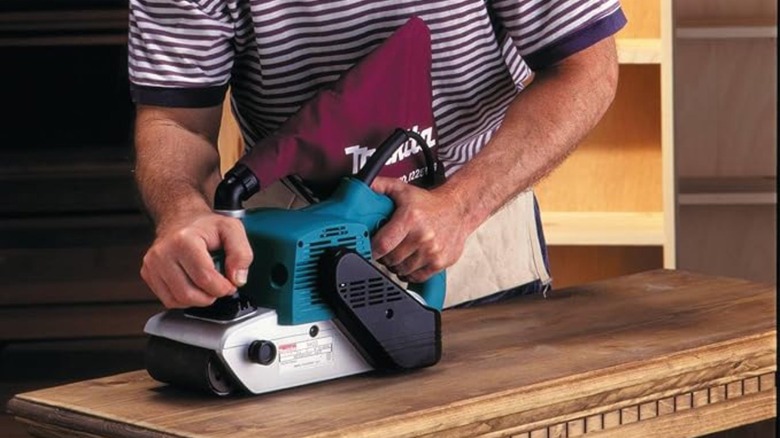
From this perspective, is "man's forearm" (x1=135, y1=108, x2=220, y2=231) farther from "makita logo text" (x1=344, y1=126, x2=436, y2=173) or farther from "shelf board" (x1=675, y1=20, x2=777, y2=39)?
"shelf board" (x1=675, y1=20, x2=777, y2=39)

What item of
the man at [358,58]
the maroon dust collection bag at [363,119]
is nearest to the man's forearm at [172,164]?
the man at [358,58]

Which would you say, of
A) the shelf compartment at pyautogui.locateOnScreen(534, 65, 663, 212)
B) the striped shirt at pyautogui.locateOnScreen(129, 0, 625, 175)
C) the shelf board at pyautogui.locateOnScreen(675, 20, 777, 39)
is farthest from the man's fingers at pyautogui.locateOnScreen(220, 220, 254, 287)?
the shelf board at pyautogui.locateOnScreen(675, 20, 777, 39)

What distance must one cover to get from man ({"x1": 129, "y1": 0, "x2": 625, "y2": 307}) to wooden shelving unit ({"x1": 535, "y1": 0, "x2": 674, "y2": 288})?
114 centimetres

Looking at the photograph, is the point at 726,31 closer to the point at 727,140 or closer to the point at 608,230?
the point at 727,140

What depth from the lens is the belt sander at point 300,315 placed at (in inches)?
54.8

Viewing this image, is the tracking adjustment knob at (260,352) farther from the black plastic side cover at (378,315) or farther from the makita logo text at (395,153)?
the makita logo text at (395,153)

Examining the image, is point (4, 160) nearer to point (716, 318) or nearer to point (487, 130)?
point (487, 130)

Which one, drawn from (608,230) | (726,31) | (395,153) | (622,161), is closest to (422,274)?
(395,153)

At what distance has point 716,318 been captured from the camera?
5.62 feet

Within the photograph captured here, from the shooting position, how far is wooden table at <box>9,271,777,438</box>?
134 cm

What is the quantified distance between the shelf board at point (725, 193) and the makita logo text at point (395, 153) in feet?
6.24

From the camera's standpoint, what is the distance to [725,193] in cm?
350

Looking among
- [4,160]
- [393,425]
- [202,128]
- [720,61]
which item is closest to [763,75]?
[720,61]

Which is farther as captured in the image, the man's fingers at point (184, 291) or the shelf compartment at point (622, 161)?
the shelf compartment at point (622, 161)
